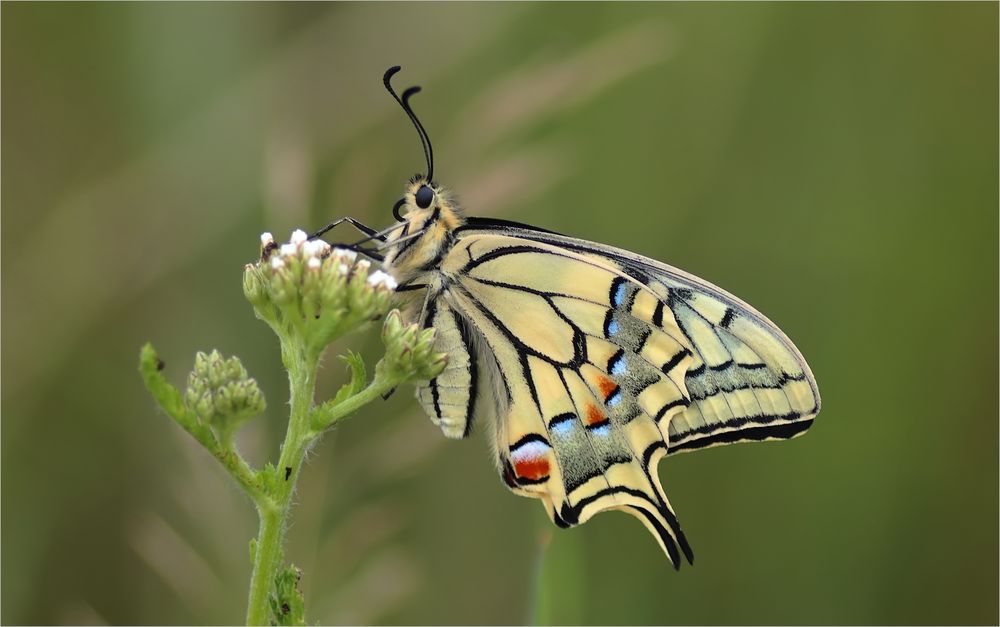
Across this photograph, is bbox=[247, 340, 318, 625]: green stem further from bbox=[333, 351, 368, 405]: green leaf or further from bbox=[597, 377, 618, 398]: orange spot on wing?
bbox=[597, 377, 618, 398]: orange spot on wing

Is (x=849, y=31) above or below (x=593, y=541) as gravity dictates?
above

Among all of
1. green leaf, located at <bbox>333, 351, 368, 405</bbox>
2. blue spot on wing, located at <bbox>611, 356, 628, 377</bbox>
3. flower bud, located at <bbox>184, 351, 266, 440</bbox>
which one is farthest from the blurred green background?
flower bud, located at <bbox>184, 351, 266, 440</bbox>

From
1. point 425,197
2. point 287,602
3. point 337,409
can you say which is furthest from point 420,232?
point 287,602

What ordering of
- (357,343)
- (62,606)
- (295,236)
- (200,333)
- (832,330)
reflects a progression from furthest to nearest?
(832,330), (200,333), (62,606), (357,343), (295,236)

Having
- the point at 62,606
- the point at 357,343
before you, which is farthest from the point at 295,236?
the point at 62,606

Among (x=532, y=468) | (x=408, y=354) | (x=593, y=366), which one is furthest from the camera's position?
(x=593, y=366)

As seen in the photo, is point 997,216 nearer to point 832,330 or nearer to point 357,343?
point 832,330

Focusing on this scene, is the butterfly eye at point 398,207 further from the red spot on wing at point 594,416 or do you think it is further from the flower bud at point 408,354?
the red spot on wing at point 594,416

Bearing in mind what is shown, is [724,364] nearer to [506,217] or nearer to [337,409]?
[337,409]

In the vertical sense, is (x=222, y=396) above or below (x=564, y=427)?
below
